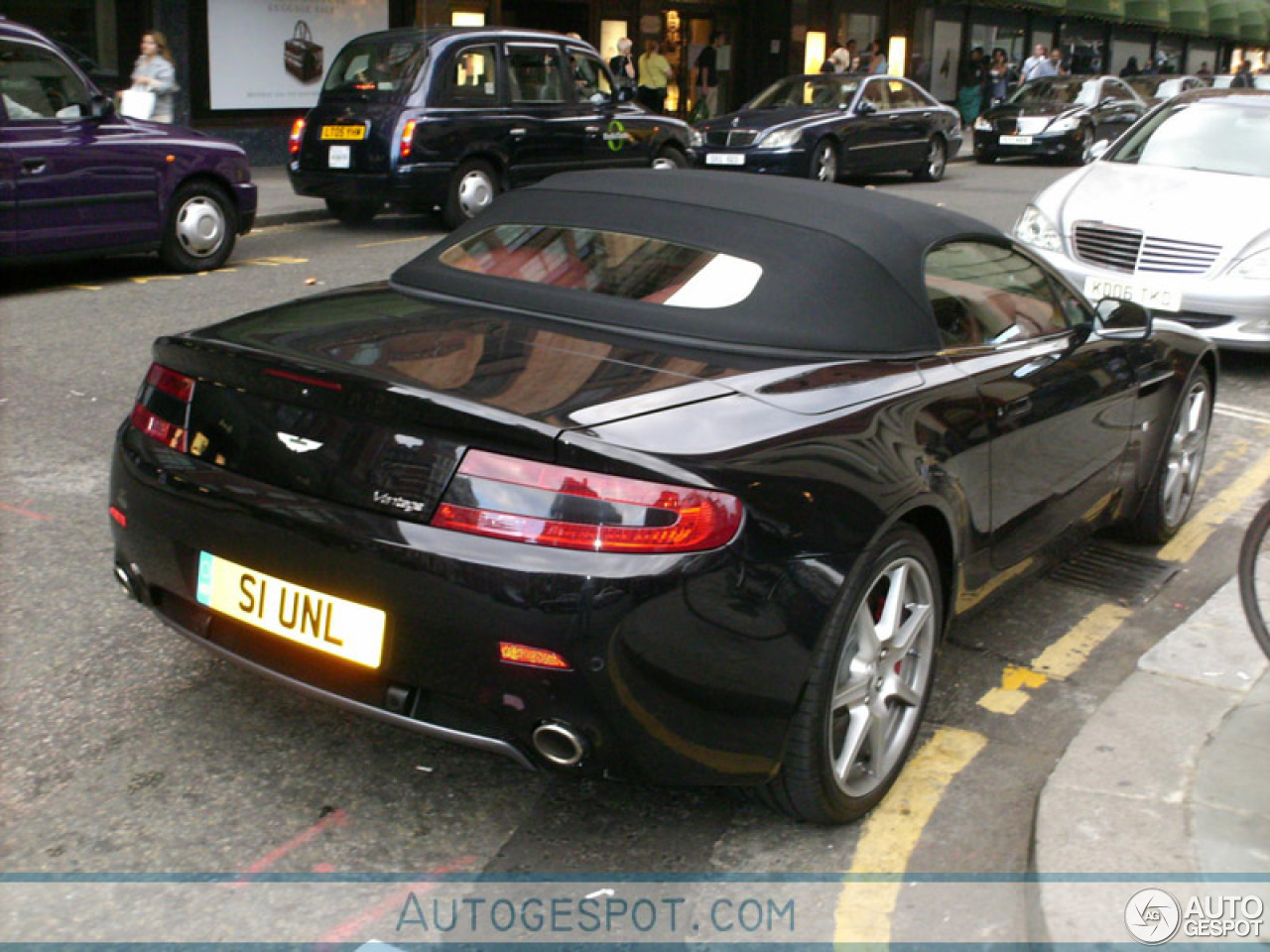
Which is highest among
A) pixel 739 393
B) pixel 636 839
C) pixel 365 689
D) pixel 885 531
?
pixel 739 393

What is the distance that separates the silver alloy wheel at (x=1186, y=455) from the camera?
17.3 feet

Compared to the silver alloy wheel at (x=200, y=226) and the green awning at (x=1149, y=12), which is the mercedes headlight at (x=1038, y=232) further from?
the green awning at (x=1149, y=12)

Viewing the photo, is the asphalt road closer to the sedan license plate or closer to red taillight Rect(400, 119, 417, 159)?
red taillight Rect(400, 119, 417, 159)

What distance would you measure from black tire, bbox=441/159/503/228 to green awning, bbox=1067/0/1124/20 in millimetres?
26462

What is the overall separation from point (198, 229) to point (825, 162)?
9481 mm

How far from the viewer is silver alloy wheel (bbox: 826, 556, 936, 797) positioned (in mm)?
3209

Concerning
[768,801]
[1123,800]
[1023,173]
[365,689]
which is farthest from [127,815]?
[1023,173]

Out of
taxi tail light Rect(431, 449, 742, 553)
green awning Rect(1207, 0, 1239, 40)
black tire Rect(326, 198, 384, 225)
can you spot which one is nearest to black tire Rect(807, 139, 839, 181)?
black tire Rect(326, 198, 384, 225)

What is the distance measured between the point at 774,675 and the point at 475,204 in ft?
36.8

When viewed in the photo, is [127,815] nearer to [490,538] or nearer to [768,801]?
[490,538]

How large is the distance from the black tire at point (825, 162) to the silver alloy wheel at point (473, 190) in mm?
5332

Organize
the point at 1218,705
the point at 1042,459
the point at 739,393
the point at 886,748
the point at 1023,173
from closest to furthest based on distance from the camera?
the point at 739,393, the point at 886,748, the point at 1218,705, the point at 1042,459, the point at 1023,173

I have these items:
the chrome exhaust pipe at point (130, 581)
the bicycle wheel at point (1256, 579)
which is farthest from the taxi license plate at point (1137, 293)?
the chrome exhaust pipe at point (130, 581)

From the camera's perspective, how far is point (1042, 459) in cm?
411
